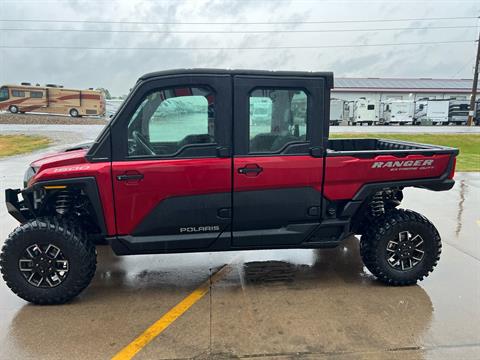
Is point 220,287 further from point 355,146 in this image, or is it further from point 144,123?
point 355,146

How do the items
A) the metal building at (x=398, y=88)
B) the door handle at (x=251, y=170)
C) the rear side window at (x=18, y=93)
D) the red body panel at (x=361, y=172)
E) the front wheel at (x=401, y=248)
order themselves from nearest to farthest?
1. the door handle at (x=251, y=170)
2. the red body panel at (x=361, y=172)
3. the front wheel at (x=401, y=248)
4. the rear side window at (x=18, y=93)
5. the metal building at (x=398, y=88)

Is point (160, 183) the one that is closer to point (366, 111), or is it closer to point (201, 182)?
point (201, 182)

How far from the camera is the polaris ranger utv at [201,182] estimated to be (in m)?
3.71

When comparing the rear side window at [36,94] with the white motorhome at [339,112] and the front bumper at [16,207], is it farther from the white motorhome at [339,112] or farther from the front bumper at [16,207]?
the front bumper at [16,207]

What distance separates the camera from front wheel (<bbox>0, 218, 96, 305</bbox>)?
12.1ft

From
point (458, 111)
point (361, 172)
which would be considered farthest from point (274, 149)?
point (458, 111)

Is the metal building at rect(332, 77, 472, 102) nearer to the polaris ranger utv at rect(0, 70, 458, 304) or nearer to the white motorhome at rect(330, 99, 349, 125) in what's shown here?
the white motorhome at rect(330, 99, 349, 125)

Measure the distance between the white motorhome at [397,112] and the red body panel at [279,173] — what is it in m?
43.7

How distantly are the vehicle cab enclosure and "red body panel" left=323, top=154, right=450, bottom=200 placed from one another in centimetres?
1

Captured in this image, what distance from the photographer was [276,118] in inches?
153

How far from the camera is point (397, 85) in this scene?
6456 centimetres

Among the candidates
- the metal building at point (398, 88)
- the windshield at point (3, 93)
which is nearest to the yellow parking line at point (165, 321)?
the windshield at point (3, 93)

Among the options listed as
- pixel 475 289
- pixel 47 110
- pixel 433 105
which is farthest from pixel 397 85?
pixel 475 289

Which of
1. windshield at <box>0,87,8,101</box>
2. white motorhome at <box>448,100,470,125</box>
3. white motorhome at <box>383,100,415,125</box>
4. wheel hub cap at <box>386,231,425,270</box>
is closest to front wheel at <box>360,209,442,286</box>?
wheel hub cap at <box>386,231,425,270</box>
